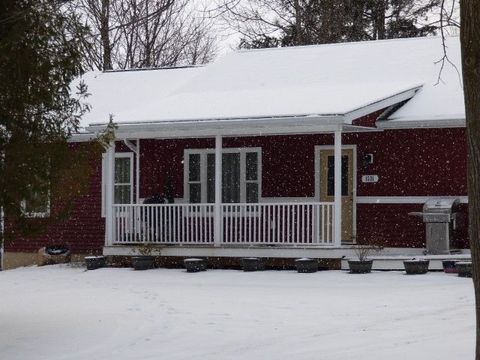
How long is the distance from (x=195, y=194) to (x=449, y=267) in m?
6.89

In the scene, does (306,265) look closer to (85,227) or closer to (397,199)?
(397,199)

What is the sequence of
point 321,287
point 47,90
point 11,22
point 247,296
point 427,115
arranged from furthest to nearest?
1. point 427,115
2. point 321,287
3. point 247,296
4. point 47,90
5. point 11,22

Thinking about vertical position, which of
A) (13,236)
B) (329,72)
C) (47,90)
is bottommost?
(13,236)

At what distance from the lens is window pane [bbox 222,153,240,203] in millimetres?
22703

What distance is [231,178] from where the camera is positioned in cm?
2277

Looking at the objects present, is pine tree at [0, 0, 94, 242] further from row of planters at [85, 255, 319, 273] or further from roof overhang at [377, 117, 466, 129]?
roof overhang at [377, 117, 466, 129]

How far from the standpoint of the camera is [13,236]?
483 inches

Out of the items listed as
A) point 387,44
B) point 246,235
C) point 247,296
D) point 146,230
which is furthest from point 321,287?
point 387,44

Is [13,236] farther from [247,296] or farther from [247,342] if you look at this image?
[247,296]

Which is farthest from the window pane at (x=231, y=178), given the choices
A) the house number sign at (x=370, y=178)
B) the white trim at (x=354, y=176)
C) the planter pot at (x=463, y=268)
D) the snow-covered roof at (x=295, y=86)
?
the planter pot at (x=463, y=268)

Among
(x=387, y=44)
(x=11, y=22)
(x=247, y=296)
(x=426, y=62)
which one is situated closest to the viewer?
(x=11, y=22)

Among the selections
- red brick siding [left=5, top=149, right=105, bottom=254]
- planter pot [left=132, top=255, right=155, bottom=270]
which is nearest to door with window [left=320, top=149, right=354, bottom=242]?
planter pot [left=132, top=255, right=155, bottom=270]

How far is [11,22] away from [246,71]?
13.6 meters

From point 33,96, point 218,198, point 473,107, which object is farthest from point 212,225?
point 473,107
